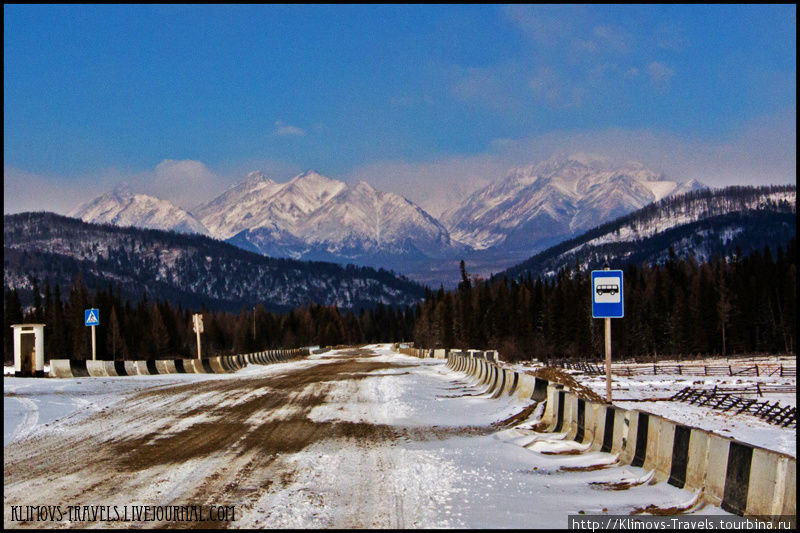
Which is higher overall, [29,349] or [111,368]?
[29,349]

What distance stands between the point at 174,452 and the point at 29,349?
2298 cm

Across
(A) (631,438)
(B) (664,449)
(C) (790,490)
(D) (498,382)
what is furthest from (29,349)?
(C) (790,490)

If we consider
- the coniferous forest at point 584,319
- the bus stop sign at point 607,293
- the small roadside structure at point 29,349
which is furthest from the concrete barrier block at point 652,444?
the coniferous forest at point 584,319

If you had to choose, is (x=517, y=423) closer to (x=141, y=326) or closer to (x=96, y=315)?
(x=96, y=315)

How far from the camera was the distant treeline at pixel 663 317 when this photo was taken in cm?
10362

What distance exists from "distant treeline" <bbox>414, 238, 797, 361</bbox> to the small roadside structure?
71145 mm

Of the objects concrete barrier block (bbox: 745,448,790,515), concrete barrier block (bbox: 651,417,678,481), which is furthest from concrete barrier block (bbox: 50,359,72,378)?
concrete barrier block (bbox: 745,448,790,515)

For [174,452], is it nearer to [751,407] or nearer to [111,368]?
[111,368]

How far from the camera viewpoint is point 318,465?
988 centimetres

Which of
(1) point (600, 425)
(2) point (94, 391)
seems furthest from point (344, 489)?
(2) point (94, 391)

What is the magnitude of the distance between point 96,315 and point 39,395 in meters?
10.4

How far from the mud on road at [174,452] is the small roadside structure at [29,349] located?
13.5 meters

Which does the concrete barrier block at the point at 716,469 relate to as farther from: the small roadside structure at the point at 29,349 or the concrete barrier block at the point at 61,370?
the small roadside structure at the point at 29,349

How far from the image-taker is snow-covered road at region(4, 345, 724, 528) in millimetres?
7492
